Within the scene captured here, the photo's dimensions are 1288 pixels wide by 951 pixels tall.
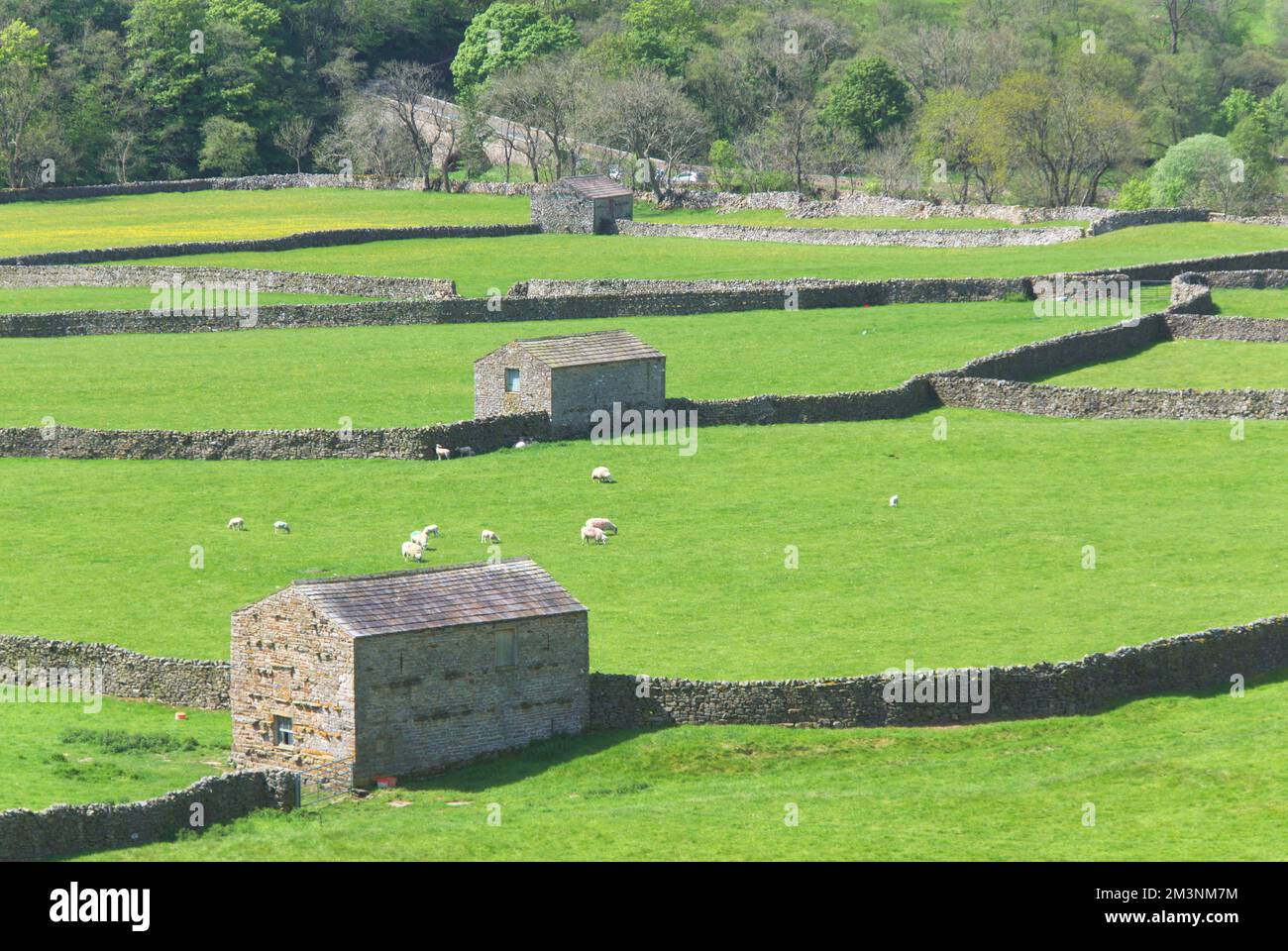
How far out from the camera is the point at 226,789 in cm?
3256

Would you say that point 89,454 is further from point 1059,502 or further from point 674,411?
point 1059,502

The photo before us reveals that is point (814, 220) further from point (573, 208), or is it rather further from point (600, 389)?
point (600, 389)

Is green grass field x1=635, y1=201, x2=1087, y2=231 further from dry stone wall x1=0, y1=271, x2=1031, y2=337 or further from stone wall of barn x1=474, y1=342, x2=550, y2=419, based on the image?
stone wall of barn x1=474, y1=342, x2=550, y2=419

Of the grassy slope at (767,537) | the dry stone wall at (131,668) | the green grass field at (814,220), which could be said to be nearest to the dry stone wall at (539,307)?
the grassy slope at (767,537)

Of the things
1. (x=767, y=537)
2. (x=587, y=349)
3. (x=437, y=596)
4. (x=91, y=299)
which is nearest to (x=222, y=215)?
(x=91, y=299)

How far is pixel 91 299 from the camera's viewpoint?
83.9 metres

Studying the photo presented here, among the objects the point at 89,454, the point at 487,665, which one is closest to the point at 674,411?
the point at 89,454

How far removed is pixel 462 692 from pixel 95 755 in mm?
6315

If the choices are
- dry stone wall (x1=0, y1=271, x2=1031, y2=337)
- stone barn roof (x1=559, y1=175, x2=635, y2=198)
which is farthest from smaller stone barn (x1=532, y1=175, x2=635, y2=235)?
dry stone wall (x1=0, y1=271, x2=1031, y2=337)

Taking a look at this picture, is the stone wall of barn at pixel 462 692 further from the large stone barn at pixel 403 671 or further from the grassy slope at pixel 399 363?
the grassy slope at pixel 399 363

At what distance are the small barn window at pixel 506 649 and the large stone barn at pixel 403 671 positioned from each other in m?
0.02

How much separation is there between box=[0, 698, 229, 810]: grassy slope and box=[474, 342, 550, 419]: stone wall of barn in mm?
22567

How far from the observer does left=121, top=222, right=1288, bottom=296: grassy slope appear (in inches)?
3479

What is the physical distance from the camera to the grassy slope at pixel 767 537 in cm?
4116
